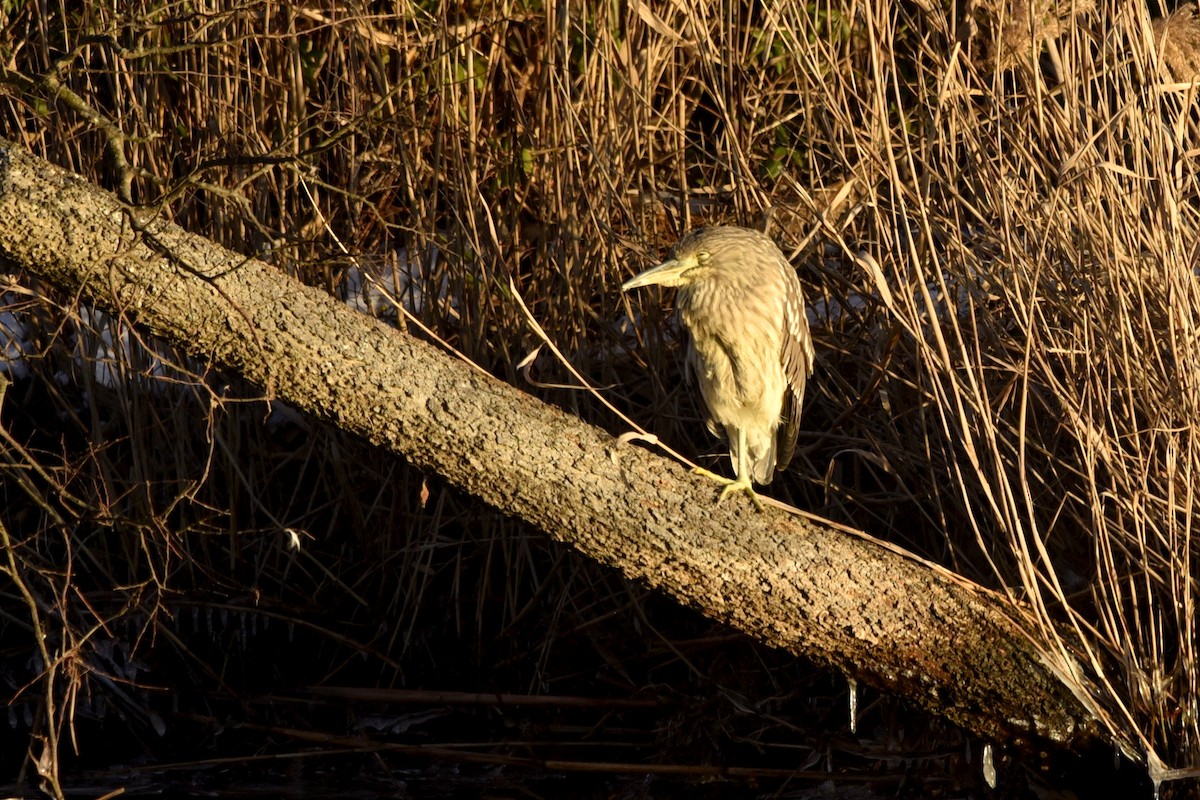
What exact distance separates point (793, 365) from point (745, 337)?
Answer: 0.19m

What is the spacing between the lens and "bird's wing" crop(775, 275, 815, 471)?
354 cm

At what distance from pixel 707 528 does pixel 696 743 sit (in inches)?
52.6

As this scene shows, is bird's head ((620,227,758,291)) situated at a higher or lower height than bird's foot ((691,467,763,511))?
higher

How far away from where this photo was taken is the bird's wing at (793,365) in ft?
11.6

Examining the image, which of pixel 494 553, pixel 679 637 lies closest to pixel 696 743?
pixel 679 637

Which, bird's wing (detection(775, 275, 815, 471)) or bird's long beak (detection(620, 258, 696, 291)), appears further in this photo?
bird's wing (detection(775, 275, 815, 471))

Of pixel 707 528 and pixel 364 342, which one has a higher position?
pixel 364 342

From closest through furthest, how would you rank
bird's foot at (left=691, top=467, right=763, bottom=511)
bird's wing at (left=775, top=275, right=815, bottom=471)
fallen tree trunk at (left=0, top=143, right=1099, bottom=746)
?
fallen tree trunk at (left=0, top=143, right=1099, bottom=746) → bird's foot at (left=691, top=467, right=763, bottom=511) → bird's wing at (left=775, top=275, right=815, bottom=471)

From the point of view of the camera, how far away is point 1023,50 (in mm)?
2422

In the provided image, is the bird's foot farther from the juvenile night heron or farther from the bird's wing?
the bird's wing

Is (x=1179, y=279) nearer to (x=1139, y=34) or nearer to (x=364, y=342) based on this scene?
(x=1139, y=34)

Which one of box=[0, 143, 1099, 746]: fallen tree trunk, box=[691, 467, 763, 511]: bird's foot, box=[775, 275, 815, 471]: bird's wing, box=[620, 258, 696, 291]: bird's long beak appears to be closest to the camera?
box=[0, 143, 1099, 746]: fallen tree trunk

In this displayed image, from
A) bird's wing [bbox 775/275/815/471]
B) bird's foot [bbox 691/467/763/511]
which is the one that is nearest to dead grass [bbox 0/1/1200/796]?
bird's wing [bbox 775/275/815/471]

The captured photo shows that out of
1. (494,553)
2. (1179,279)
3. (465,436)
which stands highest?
(1179,279)
